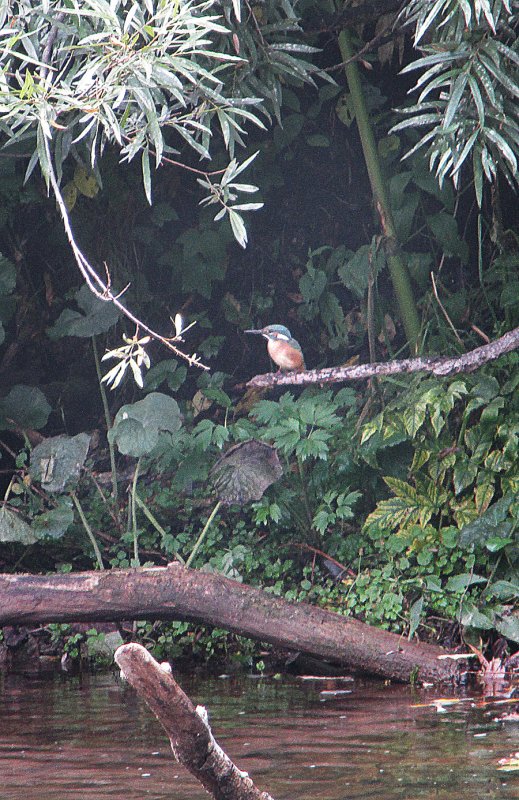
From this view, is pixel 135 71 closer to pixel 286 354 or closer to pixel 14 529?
pixel 286 354

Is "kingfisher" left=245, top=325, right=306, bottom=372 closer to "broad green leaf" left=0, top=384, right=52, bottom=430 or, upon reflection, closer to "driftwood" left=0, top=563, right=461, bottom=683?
"broad green leaf" left=0, top=384, right=52, bottom=430

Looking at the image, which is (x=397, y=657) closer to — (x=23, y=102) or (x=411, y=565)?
(x=411, y=565)

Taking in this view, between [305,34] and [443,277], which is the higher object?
[305,34]

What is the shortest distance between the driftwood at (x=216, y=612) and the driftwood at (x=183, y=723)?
213 cm

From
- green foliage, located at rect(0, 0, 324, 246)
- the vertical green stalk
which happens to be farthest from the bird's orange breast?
green foliage, located at rect(0, 0, 324, 246)

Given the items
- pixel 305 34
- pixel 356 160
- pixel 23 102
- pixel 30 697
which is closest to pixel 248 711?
pixel 30 697

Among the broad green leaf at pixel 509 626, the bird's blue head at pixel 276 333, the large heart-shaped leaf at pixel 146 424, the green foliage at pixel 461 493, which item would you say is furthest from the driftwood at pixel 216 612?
the bird's blue head at pixel 276 333

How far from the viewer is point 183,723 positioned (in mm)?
2016

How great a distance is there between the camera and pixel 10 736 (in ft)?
12.2

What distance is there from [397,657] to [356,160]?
359 centimetres

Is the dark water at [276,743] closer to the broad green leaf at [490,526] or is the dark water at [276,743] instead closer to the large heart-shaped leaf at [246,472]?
the broad green leaf at [490,526]

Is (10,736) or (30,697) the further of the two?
(30,697)

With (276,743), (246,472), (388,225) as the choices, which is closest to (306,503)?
(246,472)

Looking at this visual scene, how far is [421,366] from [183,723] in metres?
2.35
